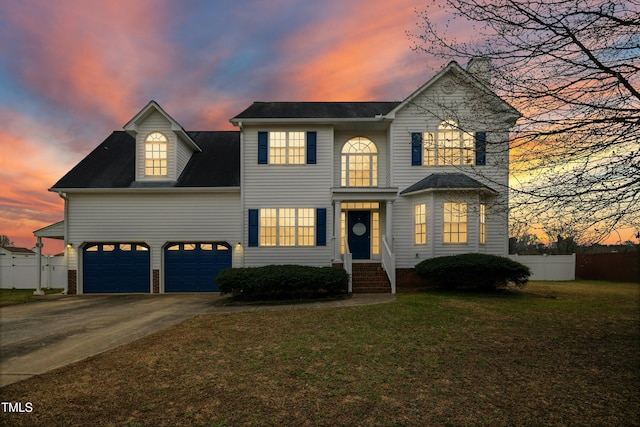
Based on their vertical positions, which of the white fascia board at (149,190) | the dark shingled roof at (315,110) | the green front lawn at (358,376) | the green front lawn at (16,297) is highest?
the dark shingled roof at (315,110)

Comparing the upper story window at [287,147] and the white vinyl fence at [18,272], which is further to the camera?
the white vinyl fence at [18,272]

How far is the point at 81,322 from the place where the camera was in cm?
977

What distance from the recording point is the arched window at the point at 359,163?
55.4 feet

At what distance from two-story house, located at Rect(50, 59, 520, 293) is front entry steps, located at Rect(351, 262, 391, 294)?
0.59 feet

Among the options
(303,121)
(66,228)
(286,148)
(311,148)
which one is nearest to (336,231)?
(311,148)

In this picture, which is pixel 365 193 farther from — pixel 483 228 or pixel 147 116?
pixel 147 116

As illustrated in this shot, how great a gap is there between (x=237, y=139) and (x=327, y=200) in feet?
24.4

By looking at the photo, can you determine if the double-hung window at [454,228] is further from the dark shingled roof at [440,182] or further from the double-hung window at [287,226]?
the double-hung window at [287,226]

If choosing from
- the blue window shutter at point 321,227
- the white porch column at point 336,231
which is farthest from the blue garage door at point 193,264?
the white porch column at point 336,231

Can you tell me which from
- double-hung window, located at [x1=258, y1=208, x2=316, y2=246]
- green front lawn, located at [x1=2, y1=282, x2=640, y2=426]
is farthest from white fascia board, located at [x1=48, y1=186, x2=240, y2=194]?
green front lawn, located at [x1=2, y1=282, x2=640, y2=426]

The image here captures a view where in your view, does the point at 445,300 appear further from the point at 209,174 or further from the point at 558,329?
the point at 209,174

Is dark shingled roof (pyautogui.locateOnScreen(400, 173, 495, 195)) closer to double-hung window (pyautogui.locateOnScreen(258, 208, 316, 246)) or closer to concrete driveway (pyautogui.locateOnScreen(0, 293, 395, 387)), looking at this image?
double-hung window (pyautogui.locateOnScreen(258, 208, 316, 246))

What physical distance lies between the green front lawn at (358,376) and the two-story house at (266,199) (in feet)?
24.7

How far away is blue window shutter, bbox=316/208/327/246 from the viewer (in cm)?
1612
